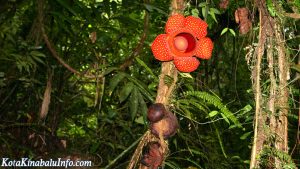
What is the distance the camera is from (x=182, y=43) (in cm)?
123

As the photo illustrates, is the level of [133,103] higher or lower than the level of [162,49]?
lower

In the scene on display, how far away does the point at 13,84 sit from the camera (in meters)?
2.79

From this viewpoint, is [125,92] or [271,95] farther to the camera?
[125,92]

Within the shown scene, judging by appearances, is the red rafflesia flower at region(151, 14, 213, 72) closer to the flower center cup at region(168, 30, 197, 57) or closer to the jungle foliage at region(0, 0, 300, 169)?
the flower center cup at region(168, 30, 197, 57)

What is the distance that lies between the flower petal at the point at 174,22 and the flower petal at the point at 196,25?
0.07 feet

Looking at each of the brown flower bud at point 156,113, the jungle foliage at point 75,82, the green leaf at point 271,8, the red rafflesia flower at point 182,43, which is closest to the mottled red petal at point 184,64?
the red rafflesia flower at point 182,43

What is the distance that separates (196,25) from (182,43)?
7 cm

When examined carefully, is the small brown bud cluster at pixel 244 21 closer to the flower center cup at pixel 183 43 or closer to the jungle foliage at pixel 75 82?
the flower center cup at pixel 183 43

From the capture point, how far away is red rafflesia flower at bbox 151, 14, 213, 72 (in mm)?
1191

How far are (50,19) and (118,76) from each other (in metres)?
1.51

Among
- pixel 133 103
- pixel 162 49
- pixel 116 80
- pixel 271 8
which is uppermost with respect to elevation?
pixel 271 8

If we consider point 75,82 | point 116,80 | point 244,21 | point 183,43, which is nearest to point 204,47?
point 183,43

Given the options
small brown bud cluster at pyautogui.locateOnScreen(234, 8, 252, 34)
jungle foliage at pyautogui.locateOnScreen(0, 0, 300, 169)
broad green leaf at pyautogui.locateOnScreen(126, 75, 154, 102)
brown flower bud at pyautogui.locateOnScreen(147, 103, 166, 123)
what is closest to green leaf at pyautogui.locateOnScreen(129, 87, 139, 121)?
broad green leaf at pyautogui.locateOnScreen(126, 75, 154, 102)

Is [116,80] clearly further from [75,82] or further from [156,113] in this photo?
[75,82]
